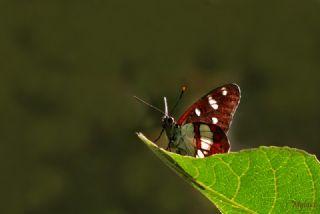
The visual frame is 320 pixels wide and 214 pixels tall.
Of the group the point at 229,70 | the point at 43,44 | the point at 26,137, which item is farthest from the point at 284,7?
the point at 26,137

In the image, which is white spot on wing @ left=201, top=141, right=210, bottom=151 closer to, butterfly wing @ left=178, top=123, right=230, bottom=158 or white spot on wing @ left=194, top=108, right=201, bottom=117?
butterfly wing @ left=178, top=123, right=230, bottom=158

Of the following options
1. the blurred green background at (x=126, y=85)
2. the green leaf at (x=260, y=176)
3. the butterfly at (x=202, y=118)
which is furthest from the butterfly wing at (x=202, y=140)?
the blurred green background at (x=126, y=85)

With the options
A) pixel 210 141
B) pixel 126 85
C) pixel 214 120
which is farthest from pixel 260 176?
pixel 126 85

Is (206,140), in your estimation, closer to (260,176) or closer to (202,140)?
(202,140)

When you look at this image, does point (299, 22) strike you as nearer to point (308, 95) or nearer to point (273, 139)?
point (308, 95)

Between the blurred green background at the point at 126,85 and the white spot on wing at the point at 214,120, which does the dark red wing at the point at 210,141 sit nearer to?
the white spot on wing at the point at 214,120

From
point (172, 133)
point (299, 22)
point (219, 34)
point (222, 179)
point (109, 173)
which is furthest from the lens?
point (299, 22)
